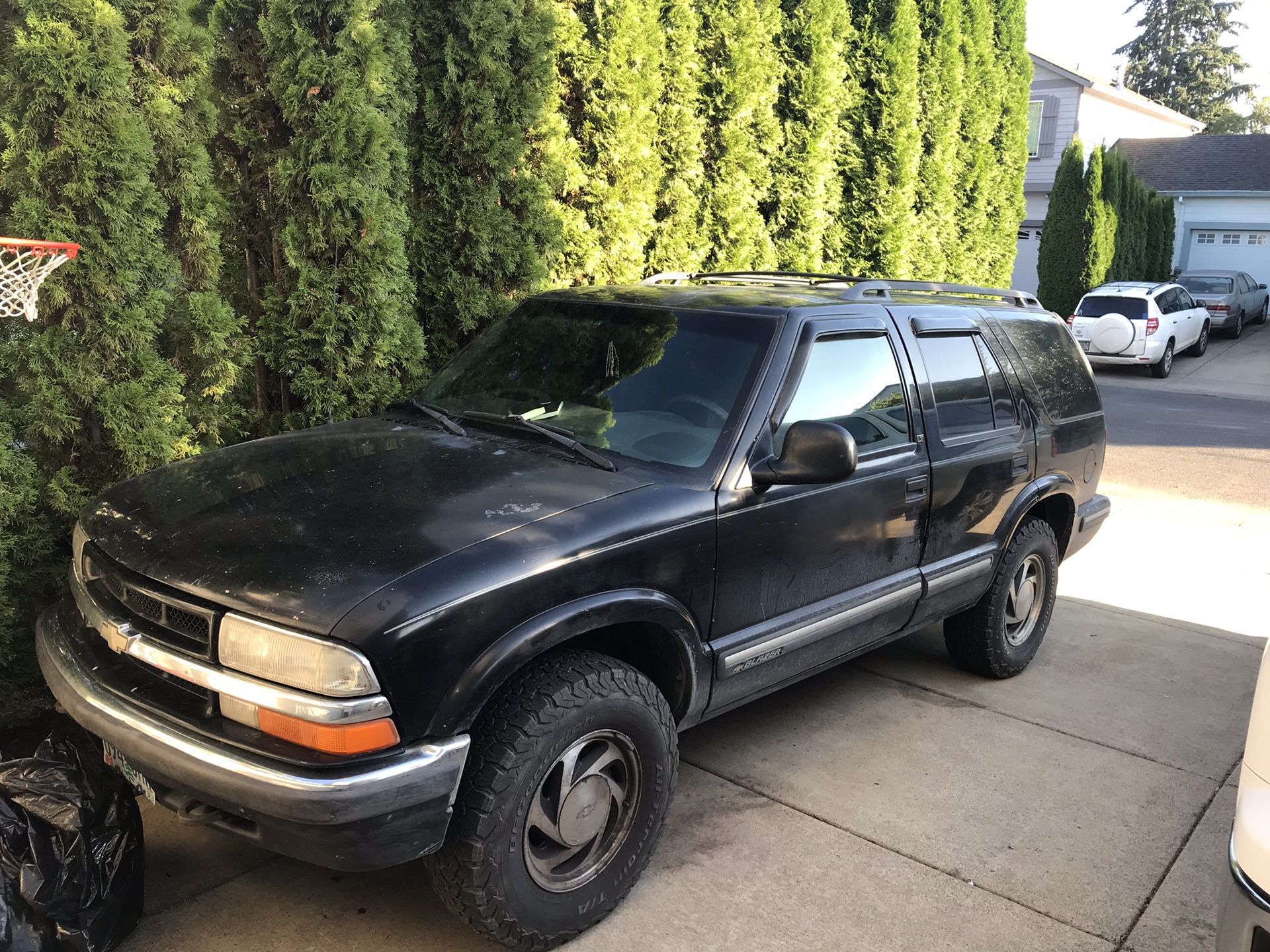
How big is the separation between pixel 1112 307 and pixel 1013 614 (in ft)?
53.4

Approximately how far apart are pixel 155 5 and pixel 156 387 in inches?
63.1

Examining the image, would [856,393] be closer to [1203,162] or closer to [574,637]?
[574,637]

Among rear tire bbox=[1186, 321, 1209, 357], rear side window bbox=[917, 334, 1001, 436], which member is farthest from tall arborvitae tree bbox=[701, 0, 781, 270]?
rear tire bbox=[1186, 321, 1209, 357]

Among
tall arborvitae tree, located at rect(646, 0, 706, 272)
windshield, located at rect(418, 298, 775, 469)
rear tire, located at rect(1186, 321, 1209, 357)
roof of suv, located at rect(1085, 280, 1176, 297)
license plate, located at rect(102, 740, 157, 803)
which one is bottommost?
rear tire, located at rect(1186, 321, 1209, 357)

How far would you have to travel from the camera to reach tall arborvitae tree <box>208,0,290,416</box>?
5.08 meters

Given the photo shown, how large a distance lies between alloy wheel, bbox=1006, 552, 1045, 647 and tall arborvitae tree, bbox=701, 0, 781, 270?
12.6ft

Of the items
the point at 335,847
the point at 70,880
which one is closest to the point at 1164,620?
the point at 335,847

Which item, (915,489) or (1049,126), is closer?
(915,489)

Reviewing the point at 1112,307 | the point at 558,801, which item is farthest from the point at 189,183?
the point at 1112,307

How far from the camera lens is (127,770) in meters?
2.83

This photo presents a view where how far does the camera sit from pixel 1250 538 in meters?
8.27

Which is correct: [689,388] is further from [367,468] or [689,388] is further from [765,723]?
[765,723]

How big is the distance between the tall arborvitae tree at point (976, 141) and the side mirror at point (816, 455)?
9.79 meters

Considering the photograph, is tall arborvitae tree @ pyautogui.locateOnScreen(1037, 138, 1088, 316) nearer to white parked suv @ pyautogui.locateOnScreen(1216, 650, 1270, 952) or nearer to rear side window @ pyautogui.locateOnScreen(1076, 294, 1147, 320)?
rear side window @ pyautogui.locateOnScreen(1076, 294, 1147, 320)
